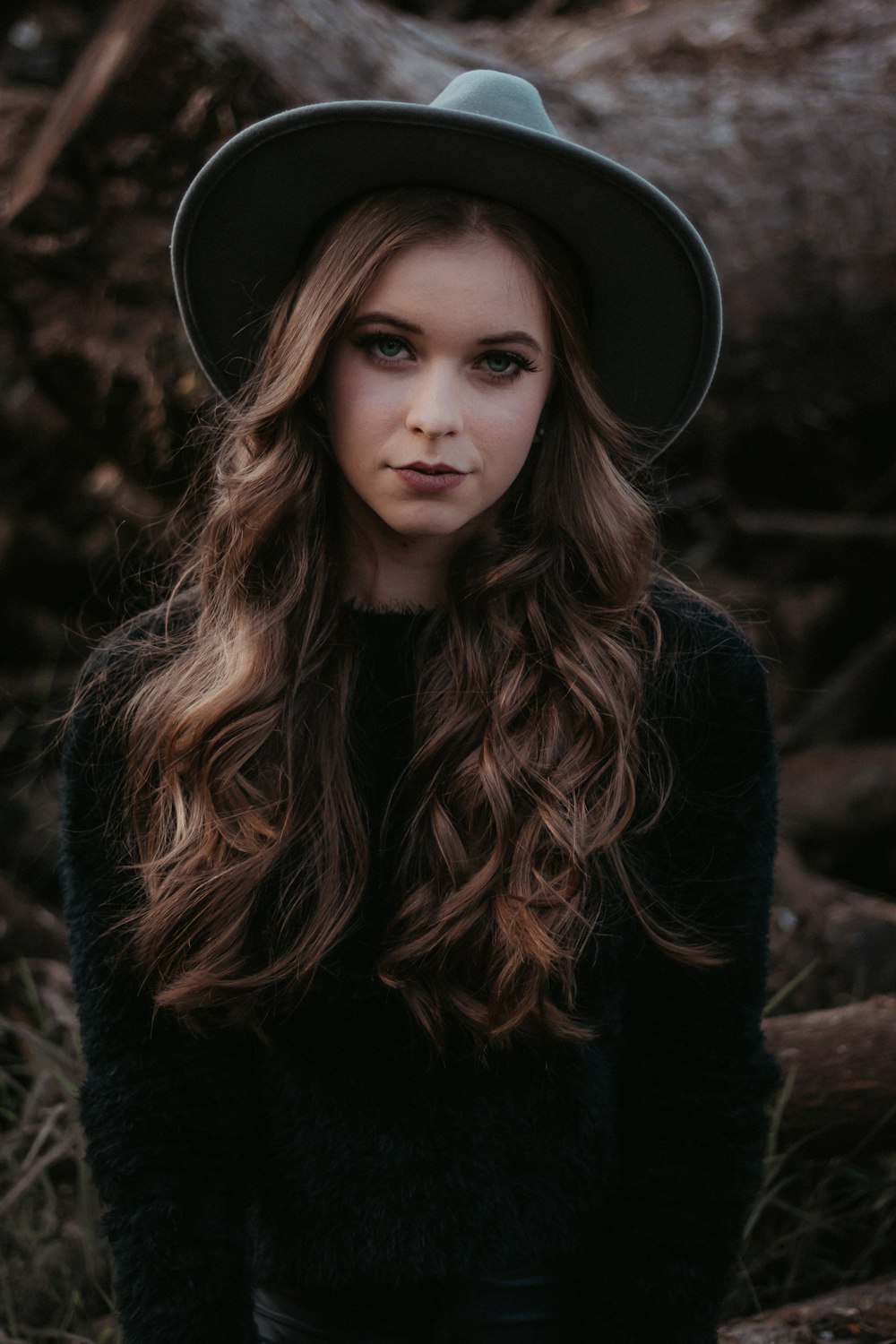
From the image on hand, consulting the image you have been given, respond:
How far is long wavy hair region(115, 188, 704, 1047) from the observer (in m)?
1.51

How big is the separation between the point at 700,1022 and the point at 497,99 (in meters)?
1.17

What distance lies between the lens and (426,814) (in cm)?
154

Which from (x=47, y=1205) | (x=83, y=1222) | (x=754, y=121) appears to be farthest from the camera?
(x=754, y=121)

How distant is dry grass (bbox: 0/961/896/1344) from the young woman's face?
52.0 inches

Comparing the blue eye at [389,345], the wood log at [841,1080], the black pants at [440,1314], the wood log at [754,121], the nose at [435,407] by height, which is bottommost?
the black pants at [440,1314]

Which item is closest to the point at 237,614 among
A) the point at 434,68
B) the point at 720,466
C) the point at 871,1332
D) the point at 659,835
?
the point at 659,835

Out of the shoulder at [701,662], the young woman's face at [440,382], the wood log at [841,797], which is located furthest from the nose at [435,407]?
the wood log at [841,797]

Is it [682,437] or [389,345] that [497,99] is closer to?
[389,345]

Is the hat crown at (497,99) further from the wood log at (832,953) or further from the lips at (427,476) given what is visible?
the wood log at (832,953)

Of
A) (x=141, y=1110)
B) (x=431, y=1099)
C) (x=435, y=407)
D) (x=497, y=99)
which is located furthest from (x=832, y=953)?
(x=497, y=99)

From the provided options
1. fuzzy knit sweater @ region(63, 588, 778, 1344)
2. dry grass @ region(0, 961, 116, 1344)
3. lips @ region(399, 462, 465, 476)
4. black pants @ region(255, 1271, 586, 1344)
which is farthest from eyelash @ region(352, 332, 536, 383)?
dry grass @ region(0, 961, 116, 1344)

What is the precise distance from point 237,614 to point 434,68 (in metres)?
1.70

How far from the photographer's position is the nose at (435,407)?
1412mm

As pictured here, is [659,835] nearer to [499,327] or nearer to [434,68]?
[499,327]
